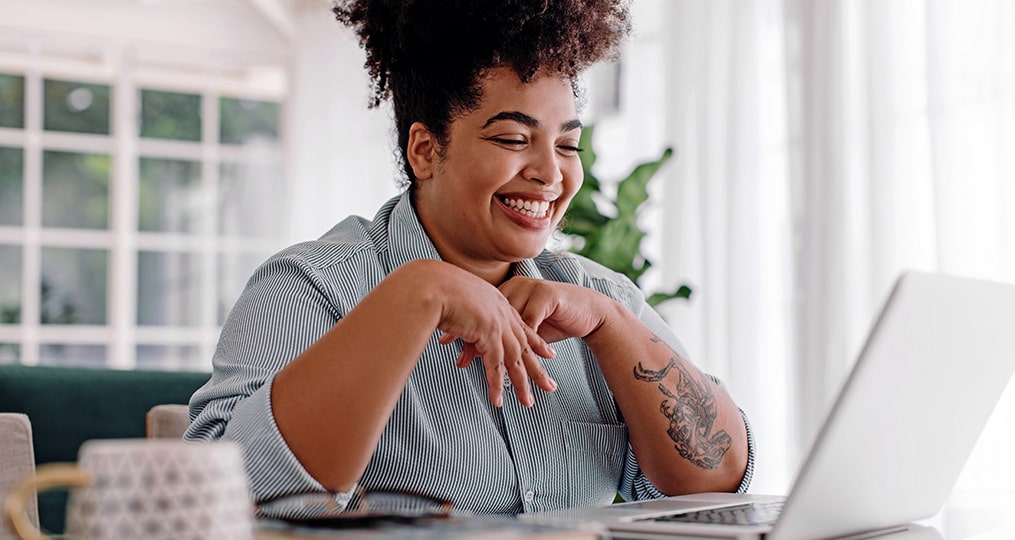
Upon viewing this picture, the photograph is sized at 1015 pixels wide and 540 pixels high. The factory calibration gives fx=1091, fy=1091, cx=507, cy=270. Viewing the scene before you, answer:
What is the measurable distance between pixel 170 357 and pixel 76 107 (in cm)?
129

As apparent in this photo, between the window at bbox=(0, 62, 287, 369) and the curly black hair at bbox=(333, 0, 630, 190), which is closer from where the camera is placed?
the curly black hair at bbox=(333, 0, 630, 190)

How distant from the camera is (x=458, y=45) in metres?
1.48

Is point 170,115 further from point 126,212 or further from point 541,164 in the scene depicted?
point 541,164

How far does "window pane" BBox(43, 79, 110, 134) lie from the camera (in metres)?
5.16

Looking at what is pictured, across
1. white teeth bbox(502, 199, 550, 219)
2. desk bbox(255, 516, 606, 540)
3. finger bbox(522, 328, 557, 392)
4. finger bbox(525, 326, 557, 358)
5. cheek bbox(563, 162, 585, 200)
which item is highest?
cheek bbox(563, 162, 585, 200)

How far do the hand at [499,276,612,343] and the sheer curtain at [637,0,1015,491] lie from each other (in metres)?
1.31

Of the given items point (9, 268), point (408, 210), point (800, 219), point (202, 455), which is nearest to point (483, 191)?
point (408, 210)

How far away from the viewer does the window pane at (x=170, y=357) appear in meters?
5.32

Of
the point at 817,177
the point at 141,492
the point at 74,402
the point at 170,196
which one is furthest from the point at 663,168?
the point at 141,492

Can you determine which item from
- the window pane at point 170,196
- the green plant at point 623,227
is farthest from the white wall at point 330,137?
the green plant at point 623,227

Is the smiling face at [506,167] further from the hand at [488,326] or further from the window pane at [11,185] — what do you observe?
the window pane at [11,185]

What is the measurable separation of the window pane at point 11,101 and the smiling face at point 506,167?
13.7 ft

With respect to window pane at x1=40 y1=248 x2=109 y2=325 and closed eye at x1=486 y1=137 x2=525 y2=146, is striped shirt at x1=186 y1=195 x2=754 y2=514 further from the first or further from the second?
window pane at x1=40 y1=248 x2=109 y2=325

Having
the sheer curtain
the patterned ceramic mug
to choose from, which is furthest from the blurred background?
the patterned ceramic mug
